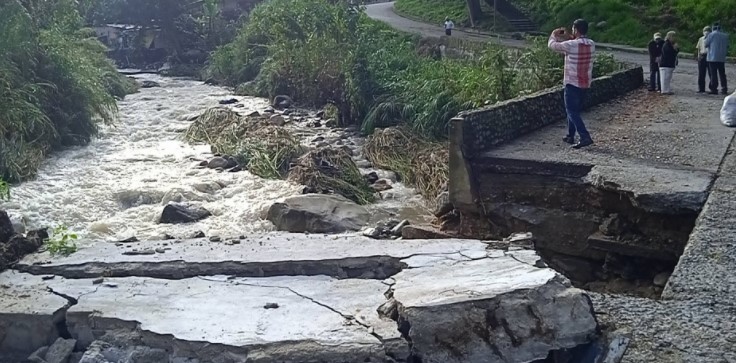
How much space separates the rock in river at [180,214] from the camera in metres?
11.1

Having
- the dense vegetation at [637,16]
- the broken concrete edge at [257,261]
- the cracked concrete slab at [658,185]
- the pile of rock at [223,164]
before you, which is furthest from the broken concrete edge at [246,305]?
the dense vegetation at [637,16]

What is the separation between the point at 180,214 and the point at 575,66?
19.0ft

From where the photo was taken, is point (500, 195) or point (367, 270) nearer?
point (367, 270)

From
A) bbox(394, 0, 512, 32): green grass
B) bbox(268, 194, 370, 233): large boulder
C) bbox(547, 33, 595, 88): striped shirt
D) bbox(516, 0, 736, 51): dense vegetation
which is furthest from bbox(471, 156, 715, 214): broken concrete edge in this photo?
bbox(394, 0, 512, 32): green grass

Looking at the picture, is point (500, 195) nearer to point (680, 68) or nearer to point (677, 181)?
point (677, 181)

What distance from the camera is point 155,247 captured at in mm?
5316

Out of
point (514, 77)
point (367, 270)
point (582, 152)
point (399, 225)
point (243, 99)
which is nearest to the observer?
point (367, 270)

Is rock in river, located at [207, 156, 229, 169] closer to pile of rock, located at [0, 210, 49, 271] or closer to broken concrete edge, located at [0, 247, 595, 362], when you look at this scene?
pile of rock, located at [0, 210, 49, 271]

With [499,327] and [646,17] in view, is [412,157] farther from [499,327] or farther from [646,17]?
[646,17]

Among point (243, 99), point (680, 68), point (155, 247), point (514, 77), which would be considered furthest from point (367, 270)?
point (243, 99)

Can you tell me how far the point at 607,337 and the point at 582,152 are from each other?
536cm

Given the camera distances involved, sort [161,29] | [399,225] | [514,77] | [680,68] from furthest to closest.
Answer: [161,29], [680,68], [514,77], [399,225]

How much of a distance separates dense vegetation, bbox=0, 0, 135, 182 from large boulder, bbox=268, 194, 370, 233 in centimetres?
508

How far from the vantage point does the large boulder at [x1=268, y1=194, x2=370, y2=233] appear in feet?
33.8
